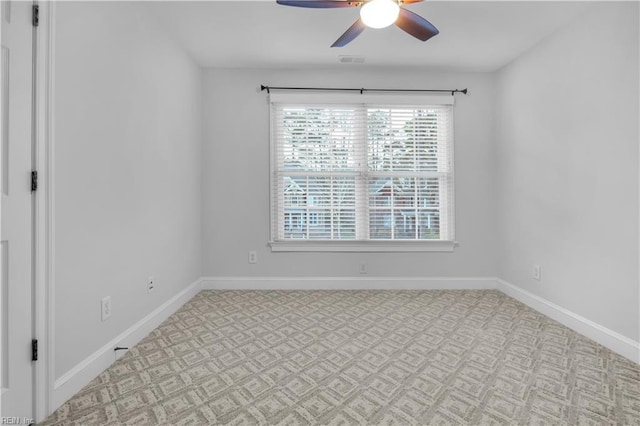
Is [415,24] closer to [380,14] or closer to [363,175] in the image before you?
[380,14]

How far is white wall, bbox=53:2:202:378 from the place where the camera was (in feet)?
5.03

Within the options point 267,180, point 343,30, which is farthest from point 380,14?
point 267,180

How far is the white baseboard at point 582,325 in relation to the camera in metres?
1.96

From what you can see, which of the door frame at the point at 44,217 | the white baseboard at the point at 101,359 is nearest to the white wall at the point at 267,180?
the white baseboard at the point at 101,359

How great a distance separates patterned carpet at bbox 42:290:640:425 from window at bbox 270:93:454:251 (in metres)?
1.01

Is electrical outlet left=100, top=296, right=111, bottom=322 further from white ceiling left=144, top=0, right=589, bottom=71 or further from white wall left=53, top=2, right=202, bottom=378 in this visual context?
white ceiling left=144, top=0, right=589, bottom=71

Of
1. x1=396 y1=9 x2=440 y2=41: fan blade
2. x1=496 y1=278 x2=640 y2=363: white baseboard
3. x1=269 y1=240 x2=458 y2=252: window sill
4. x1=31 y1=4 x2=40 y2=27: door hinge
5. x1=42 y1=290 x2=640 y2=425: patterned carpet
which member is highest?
x1=396 y1=9 x2=440 y2=41: fan blade

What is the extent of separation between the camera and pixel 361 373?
5.78 ft

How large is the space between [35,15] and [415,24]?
2052 millimetres

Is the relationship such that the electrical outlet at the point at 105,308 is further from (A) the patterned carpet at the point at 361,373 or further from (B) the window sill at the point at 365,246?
(B) the window sill at the point at 365,246

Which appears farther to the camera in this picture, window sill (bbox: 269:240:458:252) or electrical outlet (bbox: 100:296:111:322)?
window sill (bbox: 269:240:458:252)

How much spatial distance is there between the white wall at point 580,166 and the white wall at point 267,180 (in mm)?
322

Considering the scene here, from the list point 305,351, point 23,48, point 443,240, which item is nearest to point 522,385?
point 305,351

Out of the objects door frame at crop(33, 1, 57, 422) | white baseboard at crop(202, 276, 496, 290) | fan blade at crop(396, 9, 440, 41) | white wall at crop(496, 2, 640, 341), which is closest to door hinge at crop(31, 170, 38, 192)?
door frame at crop(33, 1, 57, 422)
